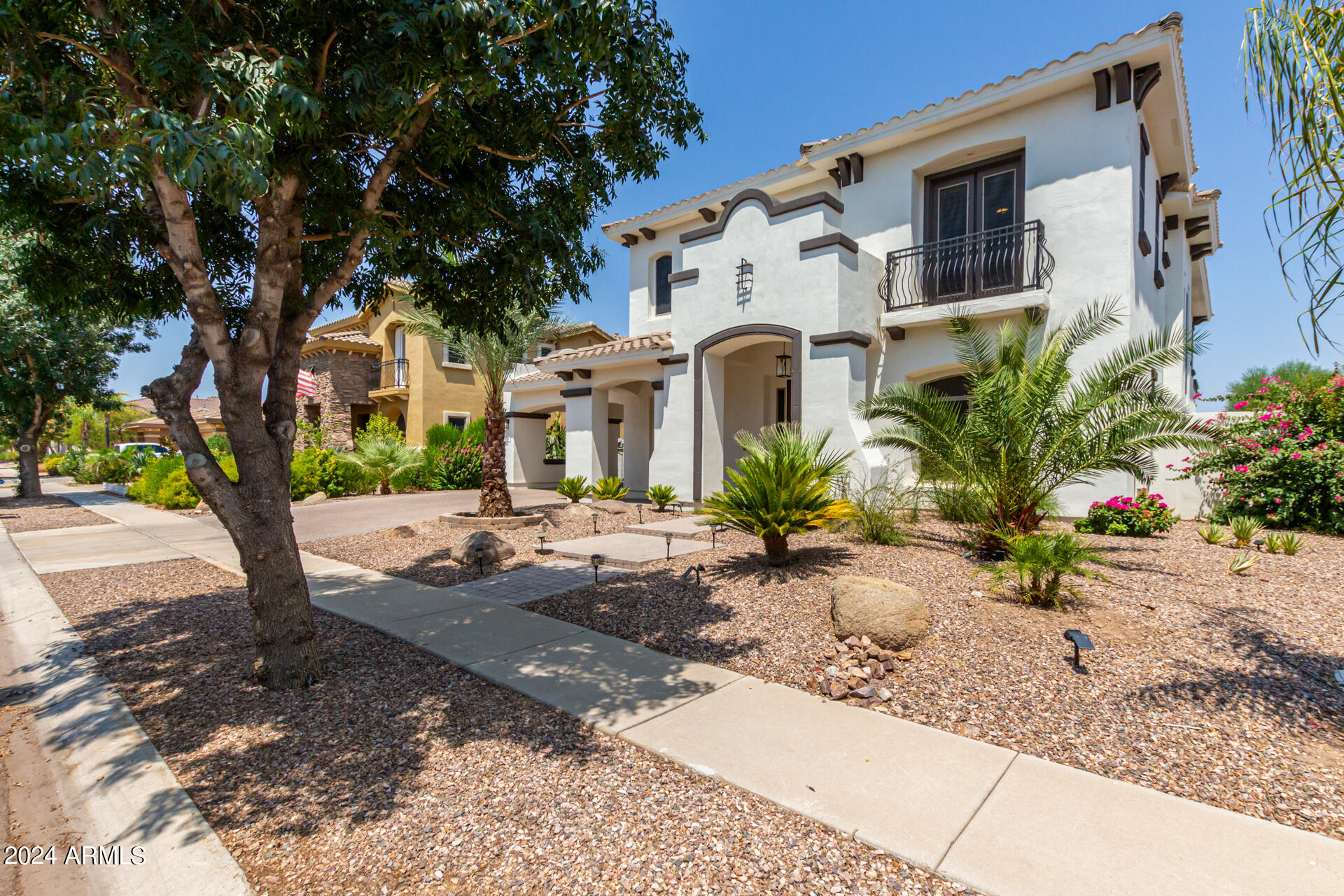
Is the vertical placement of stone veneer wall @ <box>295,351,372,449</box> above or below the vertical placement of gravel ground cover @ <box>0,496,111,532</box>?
above

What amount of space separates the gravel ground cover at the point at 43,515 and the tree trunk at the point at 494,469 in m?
9.65

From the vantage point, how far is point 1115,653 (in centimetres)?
474

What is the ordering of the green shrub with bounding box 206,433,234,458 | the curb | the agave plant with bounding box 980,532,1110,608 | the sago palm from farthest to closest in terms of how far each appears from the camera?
the green shrub with bounding box 206,433,234,458 → the sago palm → the agave plant with bounding box 980,532,1110,608 → the curb

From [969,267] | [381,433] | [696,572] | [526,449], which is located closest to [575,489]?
[526,449]

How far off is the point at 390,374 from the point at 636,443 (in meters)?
14.0

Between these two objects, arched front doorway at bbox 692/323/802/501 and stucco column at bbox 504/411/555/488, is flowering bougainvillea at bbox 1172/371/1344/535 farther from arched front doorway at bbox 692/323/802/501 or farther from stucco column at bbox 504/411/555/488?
→ stucco column at bbox 504/411/555/488

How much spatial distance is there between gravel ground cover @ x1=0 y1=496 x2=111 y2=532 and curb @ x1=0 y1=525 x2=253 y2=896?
38.2 feet

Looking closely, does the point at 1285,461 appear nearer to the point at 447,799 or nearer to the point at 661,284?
the point at 447,799

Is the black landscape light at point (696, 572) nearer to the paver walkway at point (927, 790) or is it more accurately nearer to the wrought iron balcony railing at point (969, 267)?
the paver walkway at point (927, 790)

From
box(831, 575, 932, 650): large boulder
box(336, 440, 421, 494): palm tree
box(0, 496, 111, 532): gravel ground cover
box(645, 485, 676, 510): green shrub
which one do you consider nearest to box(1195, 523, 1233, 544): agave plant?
box(831, 575, 932, 650): large boulder

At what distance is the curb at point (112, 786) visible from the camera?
2.73 metres

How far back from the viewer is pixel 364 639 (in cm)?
571

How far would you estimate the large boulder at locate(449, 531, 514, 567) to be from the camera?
347 inches

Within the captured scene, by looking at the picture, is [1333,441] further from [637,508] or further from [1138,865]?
[637,508]
